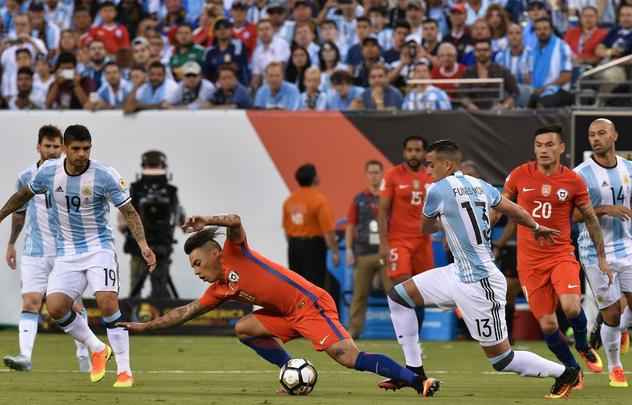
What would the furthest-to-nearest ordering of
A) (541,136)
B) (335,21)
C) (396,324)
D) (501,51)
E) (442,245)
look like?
1. (335,21)
2. (501,51)
3. (442,245)
4. (541,136)
5. (396,324)

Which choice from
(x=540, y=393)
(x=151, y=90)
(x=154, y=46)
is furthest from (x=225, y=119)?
(x=540, y=393)

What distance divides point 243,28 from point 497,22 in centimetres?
405

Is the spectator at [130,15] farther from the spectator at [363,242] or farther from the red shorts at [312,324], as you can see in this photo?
the red shorts at [312,324]

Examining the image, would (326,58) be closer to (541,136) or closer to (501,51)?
(501,51)

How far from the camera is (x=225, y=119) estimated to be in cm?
2023

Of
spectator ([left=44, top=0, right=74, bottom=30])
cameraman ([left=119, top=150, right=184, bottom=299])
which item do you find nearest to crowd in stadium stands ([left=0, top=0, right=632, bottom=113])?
spectator ([left=44, top=0, right=74, bottom=30])

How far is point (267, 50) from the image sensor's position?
22.0 meters

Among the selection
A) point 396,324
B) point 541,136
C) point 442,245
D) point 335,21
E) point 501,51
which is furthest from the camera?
point 335,21

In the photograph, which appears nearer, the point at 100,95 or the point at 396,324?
the point at 396,324

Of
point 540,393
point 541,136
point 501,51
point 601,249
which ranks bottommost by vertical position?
point 540,393

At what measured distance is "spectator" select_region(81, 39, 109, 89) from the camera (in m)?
21.9

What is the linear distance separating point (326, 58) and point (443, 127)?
2.69 metres

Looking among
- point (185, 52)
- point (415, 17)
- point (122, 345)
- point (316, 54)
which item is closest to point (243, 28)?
point (185, 52)

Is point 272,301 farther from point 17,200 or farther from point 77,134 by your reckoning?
point 17,200
